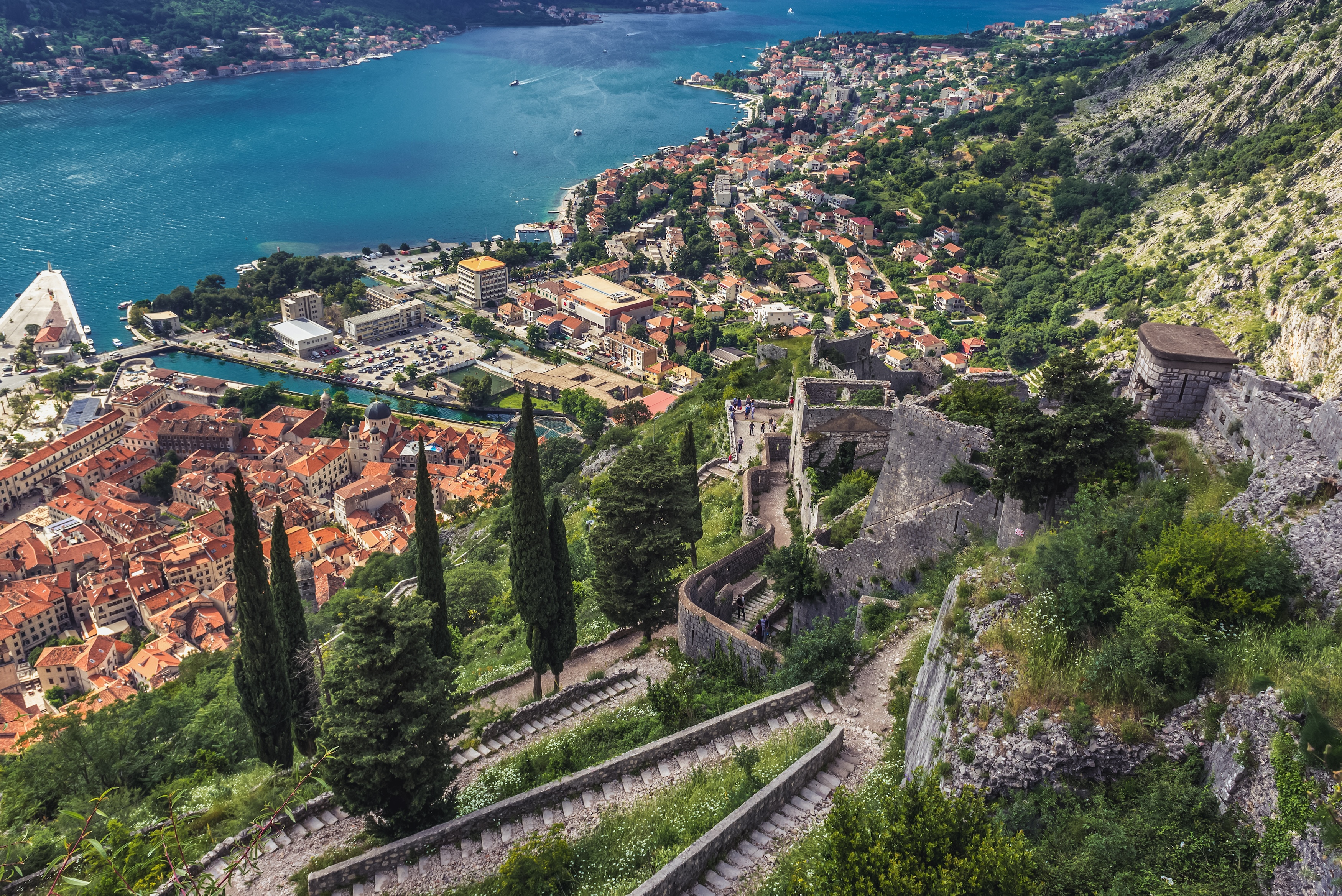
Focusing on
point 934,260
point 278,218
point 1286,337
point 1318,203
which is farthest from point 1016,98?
point 278,218

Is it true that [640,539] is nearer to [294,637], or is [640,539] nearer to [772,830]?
[294,637]

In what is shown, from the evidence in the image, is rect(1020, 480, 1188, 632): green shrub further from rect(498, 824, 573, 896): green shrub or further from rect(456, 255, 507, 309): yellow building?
rect(456, 255, 507, 309): yellow building

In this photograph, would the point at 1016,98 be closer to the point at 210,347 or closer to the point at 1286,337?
the point at 1286,337

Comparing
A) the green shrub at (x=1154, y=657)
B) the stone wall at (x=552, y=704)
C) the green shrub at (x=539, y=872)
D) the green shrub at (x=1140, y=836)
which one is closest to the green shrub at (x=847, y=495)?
the stone wall at (x=552, y=704)

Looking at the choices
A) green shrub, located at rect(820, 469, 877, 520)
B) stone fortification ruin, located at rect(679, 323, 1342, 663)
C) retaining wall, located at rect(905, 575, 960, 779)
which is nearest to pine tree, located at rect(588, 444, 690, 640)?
stone fortification ruin, located at rect(679, 323, 1342, 663)

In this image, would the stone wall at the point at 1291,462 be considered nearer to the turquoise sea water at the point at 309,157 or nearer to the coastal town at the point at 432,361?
the coastal town at the point at 432,361
